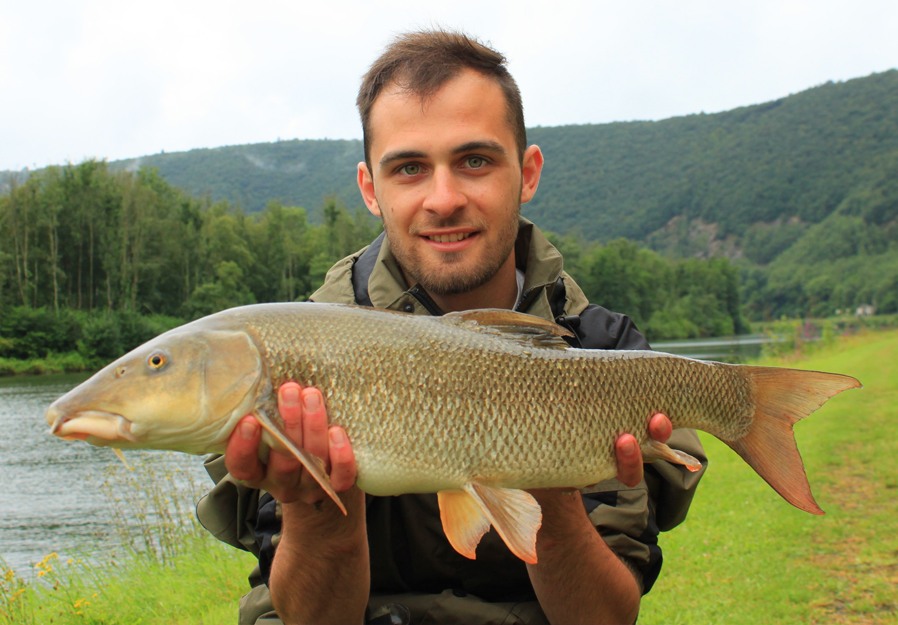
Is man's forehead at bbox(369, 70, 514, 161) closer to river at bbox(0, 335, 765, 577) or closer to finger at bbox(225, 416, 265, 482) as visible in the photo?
finger at bbox(225, 416, 265, 482)

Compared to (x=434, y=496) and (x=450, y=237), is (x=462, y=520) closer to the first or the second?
(x=434, y=496)

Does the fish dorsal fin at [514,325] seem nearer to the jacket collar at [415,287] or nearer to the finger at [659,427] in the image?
the finger at [659,427]

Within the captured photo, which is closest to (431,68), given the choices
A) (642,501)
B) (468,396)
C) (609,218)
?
(468,396)

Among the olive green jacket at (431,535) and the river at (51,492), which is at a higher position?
the olive green jacket at (431,535)

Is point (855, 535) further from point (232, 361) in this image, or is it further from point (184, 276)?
point (184, 276)

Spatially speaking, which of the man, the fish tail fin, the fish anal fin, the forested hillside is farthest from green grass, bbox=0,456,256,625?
the forested hillside

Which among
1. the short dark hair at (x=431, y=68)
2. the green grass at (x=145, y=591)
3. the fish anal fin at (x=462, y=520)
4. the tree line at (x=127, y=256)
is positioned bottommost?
A: the tree line at (x=127, y=256)

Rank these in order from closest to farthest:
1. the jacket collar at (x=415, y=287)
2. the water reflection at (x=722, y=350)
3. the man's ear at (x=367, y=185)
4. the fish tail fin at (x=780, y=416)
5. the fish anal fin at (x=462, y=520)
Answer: the fish anal fin at (x=462, y=520) < the fish tail fin at (x=780, y=416) < the jacket collar at (x=415, y=287) < the man's ear at (x=367, y=185) < the water reflection at (x=722, y=350)

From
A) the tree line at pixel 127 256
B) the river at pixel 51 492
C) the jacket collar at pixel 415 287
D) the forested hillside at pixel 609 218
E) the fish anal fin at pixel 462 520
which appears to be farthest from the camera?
the forested hillside at pixel 609 218

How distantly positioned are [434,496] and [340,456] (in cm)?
84

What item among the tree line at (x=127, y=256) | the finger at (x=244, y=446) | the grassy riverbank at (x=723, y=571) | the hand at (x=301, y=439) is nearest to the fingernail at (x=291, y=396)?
the hand at (x=301, y=439)

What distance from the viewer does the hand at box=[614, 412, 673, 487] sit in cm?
201

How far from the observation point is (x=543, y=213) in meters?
117

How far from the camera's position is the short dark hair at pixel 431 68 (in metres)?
2.58
